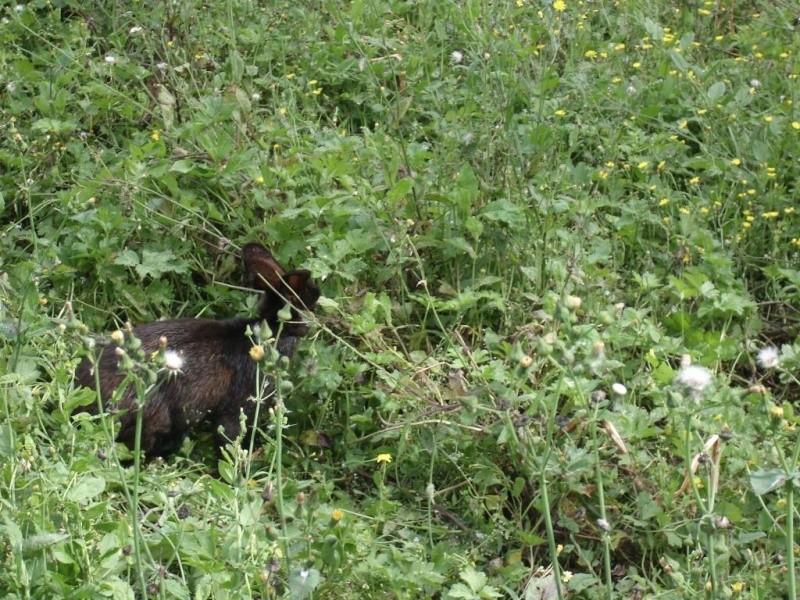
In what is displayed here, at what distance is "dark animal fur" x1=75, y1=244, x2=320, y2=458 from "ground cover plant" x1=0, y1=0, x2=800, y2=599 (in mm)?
119

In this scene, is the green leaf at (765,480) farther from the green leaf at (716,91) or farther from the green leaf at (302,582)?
the green leaf at (716,91)

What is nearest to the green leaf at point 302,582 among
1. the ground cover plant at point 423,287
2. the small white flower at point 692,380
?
the ground cover plant at point 423,287

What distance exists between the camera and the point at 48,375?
14.6 ft

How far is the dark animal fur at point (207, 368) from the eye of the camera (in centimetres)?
442

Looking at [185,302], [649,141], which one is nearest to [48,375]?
[185,302]

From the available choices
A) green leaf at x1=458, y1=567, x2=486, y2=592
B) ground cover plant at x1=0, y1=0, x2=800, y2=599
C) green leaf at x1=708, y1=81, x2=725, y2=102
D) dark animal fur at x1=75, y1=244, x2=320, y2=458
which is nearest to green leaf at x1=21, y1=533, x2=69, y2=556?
ground cover plant at x1=0, y1=0, x2=800, y2=599

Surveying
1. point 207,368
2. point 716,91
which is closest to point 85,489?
point 207,368

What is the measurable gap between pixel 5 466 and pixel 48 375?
110 centimetres

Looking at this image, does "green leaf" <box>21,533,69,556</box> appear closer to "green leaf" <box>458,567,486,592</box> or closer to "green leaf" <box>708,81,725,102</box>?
"green leaf" <box>458,567,486,592</box>

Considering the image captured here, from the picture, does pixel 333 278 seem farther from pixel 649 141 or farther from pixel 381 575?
pixel 649 141

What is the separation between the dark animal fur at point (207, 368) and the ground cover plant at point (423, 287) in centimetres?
12

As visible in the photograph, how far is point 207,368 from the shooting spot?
461 cm

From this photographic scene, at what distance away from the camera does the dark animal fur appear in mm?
4418

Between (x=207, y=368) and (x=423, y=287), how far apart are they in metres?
1.01
